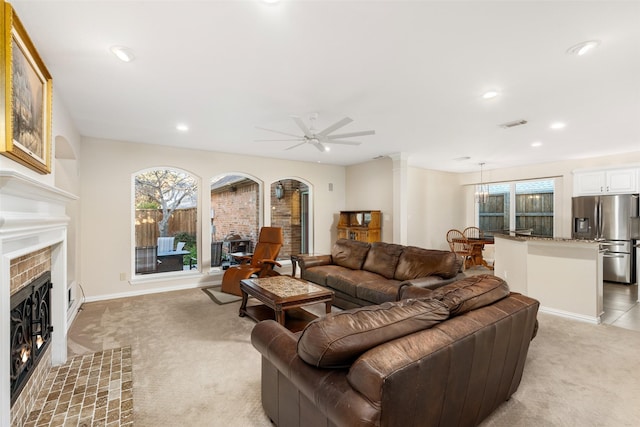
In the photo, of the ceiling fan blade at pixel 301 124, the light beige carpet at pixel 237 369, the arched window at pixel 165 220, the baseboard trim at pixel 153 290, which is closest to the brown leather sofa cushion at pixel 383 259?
the light beige carpet at pixel 237 369

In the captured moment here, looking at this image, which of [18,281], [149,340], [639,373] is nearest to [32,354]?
[18,281]

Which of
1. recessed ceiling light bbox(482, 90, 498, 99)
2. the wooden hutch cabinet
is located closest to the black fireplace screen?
recessed ceiling light bbox(482, 90, 498, 99)

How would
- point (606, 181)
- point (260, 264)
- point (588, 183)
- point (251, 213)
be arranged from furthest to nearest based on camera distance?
point (251, 213), point (588, 183), point (606, 181), point (260, 264)

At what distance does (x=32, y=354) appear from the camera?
2.10 meters

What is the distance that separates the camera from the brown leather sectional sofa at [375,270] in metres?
3.39

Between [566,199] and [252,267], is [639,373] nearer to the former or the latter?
[252,267]

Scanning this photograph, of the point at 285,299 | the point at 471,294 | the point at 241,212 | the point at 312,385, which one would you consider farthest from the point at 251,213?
the point at 312,385

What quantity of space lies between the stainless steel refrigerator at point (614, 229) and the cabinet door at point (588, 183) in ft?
0.52

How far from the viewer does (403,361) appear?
115cm

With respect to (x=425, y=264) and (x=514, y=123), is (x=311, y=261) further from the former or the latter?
(x=514, y=123)

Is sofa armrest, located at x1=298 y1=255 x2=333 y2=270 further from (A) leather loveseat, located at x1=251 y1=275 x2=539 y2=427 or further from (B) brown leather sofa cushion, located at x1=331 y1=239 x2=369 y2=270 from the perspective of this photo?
(A) leather loveseat, located at x1=251 y1=275 x2=539 y2=427

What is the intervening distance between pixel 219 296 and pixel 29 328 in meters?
2.60

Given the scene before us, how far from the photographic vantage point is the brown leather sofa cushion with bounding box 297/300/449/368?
126 centimetres

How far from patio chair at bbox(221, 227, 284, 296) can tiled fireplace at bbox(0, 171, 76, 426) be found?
2.18 metres
